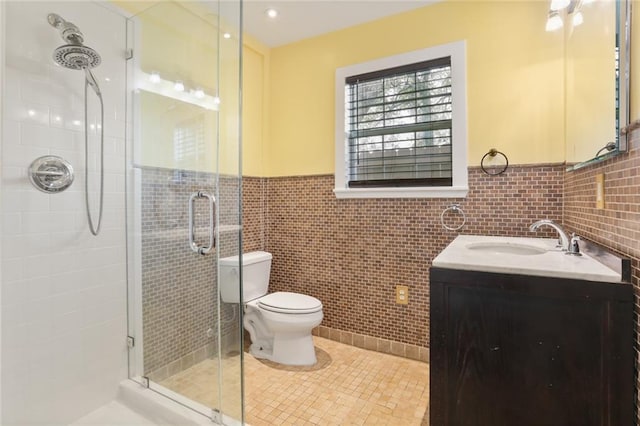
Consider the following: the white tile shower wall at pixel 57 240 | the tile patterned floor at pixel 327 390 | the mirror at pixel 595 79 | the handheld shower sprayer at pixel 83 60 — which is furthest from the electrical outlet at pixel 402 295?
the handheld shower sprayer at pixel 83 60

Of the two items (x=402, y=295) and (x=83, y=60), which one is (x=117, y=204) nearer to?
(x=83, y=60)

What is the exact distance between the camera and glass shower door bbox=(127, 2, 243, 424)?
1.79 m

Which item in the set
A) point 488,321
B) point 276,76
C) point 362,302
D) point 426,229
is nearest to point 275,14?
point 276,76

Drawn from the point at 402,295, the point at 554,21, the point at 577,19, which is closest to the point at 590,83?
the point at 577,19

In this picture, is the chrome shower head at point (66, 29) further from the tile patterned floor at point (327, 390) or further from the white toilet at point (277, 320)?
the tile patterned floor at point (327, 390)

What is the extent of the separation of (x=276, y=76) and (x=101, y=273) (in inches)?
80.3

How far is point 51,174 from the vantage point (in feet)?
5.09

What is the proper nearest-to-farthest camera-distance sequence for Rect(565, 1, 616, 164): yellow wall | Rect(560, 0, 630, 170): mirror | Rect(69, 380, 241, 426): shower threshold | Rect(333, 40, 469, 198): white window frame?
1. Rect(560, 0, 630, 170): mirror
2. Rect(565, 1, 616, 164): yellow wall
3. Rect(69, 380, 241, 426): shower threshold
4. Rect(333, 40, 469, 198): white window frame

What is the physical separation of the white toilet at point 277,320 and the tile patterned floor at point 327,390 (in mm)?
79

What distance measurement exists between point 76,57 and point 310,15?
62.0 inches

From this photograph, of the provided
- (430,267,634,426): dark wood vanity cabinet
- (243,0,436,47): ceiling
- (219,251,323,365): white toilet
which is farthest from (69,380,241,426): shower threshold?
(243,0,436,47): ceiling

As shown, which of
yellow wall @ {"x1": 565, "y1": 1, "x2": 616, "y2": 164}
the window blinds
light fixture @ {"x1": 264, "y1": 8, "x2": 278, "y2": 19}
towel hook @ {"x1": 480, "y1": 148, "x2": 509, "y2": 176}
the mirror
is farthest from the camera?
light fixture @ {"x1": 264, "y1": 8, "x2": 278, "y2": 19}

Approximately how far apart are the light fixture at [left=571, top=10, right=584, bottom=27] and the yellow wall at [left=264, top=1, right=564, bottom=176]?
0.21 metres

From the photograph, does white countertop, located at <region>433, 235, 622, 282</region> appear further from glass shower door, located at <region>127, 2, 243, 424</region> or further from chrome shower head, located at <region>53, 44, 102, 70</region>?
chrome shower head, located at <region>53, 44, 102, 70</region>
